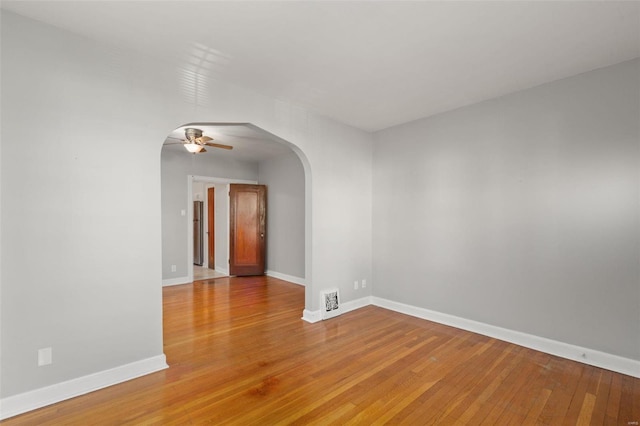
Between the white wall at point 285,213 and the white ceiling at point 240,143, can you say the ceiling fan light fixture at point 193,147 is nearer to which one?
the white ceiling at point 240,143

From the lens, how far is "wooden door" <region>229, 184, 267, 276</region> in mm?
6934

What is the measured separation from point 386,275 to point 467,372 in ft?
6.64

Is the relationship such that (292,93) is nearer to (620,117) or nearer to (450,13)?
(450,13)

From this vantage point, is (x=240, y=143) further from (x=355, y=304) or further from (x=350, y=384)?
(x=350, y=384)

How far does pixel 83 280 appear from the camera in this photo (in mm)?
2311

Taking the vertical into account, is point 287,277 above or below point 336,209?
below

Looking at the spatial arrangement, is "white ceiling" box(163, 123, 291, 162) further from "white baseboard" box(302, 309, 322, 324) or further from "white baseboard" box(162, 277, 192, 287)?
"white baseboard" box(162, 277, 192, 287)

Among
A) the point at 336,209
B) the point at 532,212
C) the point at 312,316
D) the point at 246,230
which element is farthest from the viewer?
the point at 246,230

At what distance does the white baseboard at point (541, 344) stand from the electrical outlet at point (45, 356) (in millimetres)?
3976

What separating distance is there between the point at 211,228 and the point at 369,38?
6875 millimetres

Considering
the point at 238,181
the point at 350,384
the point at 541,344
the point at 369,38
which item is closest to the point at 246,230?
the point at 238,181

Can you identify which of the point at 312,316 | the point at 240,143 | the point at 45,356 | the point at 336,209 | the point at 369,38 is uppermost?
the point at 369,38

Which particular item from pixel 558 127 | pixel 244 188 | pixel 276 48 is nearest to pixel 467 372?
pixel 558 127

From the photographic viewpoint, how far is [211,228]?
801 cm
